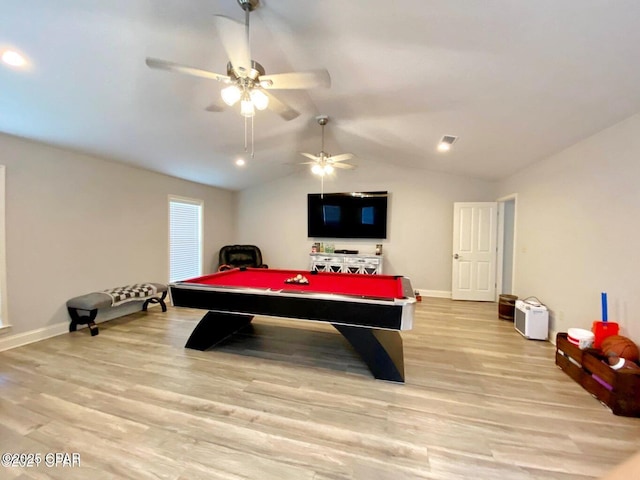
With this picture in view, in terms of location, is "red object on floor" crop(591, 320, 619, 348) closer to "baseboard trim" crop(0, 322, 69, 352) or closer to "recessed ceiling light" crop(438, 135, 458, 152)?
"recessed ceiling light" crop(438, 135, 458, 152)

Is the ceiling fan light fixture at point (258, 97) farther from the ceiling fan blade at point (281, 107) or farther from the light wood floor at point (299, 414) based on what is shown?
the light wood floor at point (299, 414)

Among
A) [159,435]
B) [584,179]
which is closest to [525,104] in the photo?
[584,179]

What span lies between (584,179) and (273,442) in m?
3.98

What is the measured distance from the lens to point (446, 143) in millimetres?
4043

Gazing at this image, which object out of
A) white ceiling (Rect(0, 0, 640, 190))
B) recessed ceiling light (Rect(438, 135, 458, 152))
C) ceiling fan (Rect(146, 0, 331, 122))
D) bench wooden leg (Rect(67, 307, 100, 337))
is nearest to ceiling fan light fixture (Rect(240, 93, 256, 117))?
ceiling fan (Rect(146, 0, 331, 122))

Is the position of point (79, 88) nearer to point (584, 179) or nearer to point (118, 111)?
point (118, 111)

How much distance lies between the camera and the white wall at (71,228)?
3299 millimetres

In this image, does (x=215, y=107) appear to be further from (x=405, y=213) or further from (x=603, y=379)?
(x=405, y=213)

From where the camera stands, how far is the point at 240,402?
228 centimetres

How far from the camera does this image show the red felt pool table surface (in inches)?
116

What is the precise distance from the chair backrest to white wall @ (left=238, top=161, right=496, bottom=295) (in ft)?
2.34

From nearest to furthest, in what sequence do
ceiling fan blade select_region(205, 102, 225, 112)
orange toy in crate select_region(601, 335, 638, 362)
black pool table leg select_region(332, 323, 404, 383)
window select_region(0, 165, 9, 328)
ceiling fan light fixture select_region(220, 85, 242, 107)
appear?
ceiling fan light fixture select_region(220, 85, 242, 107) < orange toy in crate select_region(601, 335, 638, 362) < ceiling fan blade select_region(205, 102, 225, 112) < black pool table leg select_region(332, 323, 404, 383) < window select_region(0, 165, 9, 328)

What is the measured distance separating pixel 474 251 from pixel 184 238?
5906mm

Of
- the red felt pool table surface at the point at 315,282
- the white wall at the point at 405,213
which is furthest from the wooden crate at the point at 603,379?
the white wall at the point at 405,213
